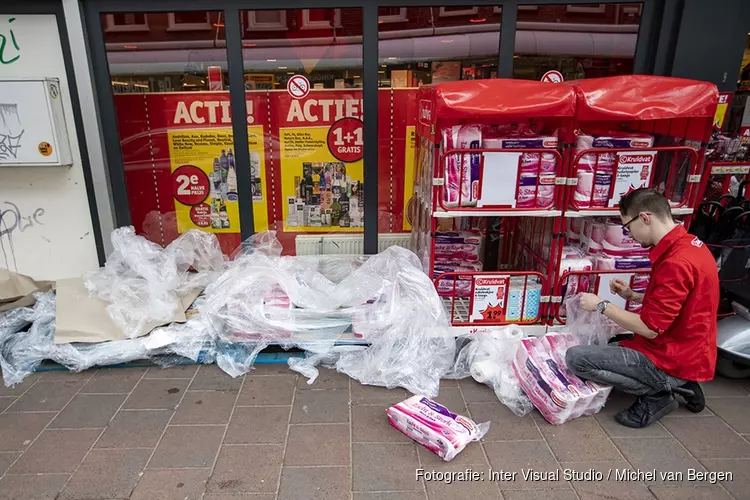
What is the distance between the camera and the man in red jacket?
265 cm

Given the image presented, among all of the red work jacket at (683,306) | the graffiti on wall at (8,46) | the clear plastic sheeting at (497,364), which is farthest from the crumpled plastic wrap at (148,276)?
the red work jacket at (683,306)

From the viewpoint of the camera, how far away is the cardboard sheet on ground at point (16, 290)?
3.90 meters

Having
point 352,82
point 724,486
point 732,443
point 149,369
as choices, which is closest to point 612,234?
point 732,443

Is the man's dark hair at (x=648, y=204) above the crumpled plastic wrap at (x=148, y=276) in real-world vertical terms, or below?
above

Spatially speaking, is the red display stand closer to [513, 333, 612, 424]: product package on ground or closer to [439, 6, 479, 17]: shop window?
[513, 333, 612, 424]: product package on ground

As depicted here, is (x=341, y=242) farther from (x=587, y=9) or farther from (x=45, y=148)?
(x=587, y=9)

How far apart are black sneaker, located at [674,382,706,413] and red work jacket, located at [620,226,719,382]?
0.13 meters

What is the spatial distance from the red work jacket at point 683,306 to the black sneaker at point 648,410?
0.18 m

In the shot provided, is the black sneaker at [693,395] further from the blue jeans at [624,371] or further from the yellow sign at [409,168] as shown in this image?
the yellow sign at [409,168]

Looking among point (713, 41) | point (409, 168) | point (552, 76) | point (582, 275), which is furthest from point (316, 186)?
point (713, 41)

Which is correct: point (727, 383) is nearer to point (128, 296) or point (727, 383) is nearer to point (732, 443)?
point (732, 443)

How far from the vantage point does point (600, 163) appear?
339 cm

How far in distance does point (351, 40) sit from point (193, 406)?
128 inches

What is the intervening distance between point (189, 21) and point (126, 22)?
0.53m
